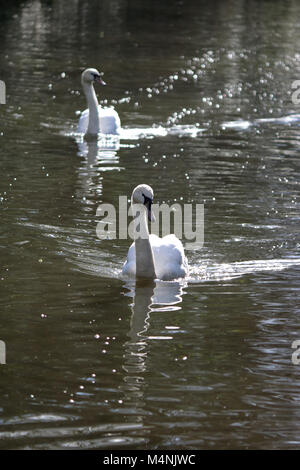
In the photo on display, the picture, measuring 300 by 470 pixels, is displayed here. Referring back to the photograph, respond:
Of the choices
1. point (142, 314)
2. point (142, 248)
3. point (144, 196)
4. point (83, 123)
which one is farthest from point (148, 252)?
point (83, 123)

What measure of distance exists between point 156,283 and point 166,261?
0.26 meters

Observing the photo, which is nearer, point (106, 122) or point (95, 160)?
point (95, 160)

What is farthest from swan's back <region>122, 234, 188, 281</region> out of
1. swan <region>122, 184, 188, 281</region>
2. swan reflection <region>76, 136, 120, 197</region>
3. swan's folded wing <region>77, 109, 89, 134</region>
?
swan's folded wing <region>77, 109, 89, 134</region>

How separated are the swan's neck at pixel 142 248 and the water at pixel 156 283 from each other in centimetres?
17

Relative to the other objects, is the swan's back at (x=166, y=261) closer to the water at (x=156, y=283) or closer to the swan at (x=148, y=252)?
the swan at (x=148, y=252)

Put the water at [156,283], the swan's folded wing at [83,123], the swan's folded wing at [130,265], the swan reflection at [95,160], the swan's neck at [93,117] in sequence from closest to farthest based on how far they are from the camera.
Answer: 1. the water at [156,283]
2. the swan's folded wing at [130,265]
3. the swan reflection at [95,160]
4. the swan's neck at [93,117]
5. the swan's folded wing at [83,123]

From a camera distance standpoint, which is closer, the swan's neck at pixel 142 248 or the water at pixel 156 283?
the water at pixel 156 283

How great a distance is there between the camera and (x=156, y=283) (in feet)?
36.6

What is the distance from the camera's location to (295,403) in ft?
26.1

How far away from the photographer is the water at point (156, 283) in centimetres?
771

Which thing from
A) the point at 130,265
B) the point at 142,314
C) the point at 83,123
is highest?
the point at 83,123

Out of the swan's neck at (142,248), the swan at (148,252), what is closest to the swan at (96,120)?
the swan at (148,252)

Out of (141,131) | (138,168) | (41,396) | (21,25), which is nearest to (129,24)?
(21,25)

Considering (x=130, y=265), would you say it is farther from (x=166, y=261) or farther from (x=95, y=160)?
(x=95, y=160)
